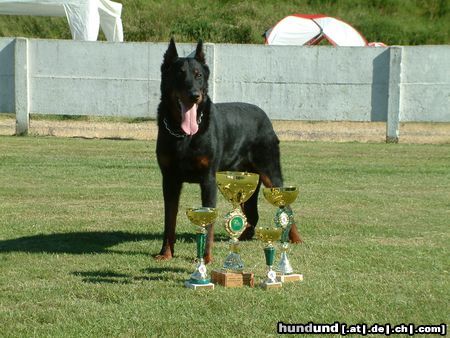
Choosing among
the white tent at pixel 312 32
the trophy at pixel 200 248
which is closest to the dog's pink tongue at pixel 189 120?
the trophy at pixel 200 248

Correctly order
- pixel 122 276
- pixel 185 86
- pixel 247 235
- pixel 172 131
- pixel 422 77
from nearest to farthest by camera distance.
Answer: pixel 122 276 → pixel 185 86 → pixel 172 131 → pixel 247 235 → pixel 422 77

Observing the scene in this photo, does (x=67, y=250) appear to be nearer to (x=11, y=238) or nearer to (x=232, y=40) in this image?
(x=11, y=238)

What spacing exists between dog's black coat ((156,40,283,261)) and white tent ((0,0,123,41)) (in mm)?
16378

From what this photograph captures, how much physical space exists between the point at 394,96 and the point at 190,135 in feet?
44.2

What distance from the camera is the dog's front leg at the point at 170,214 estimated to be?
21.7 feet

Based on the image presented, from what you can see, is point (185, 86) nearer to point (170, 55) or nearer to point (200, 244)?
point (170, 55)

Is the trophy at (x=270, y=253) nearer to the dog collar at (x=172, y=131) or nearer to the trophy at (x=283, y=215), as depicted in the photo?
the trophy at (x=283, y=215)

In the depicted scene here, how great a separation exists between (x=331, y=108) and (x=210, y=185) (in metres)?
13.1

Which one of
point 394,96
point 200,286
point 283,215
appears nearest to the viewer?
point 200,286

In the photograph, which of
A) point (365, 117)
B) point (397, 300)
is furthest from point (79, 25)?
point (397, 300)

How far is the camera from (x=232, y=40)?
3172 cm

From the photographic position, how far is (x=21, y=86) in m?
19.5

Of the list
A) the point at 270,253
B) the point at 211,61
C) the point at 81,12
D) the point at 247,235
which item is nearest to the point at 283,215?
the point at 270,253

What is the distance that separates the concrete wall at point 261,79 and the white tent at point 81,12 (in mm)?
3552
